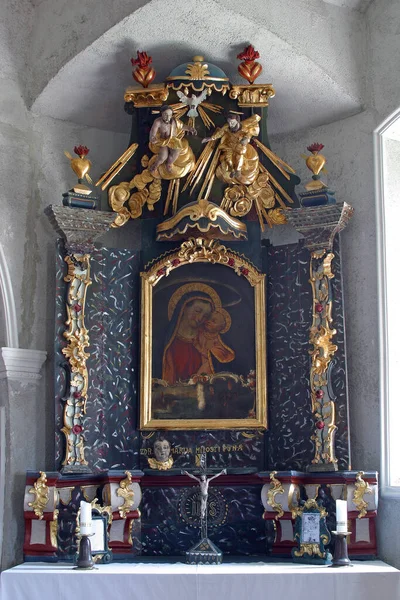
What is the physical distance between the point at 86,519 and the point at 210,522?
1.28 m

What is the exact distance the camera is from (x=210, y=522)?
8172mm

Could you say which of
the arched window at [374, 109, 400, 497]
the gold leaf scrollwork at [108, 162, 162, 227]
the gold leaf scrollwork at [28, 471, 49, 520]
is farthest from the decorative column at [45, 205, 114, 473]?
the arched window at [374, 109, 400, 497]

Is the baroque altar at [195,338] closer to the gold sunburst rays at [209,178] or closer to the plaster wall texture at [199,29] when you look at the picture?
the gold sunburst rays at [209,178]

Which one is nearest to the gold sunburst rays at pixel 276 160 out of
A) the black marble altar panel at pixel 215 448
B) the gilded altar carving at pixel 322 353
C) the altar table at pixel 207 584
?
the gilded altar carving at pixel 322 353

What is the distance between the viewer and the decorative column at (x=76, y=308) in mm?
8133

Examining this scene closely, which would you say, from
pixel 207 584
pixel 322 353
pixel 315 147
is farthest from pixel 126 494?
pixel 315 147

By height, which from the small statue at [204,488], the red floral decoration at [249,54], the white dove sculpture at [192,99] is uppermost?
the red floral decoration at [249,54]

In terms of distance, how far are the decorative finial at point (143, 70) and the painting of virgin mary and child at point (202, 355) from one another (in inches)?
66.7

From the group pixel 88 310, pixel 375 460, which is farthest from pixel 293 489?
pixel 88 310

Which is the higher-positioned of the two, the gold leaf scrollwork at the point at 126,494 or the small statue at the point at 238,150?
the small statue at the point at 238,150

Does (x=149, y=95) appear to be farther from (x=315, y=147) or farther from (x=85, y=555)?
(x=85, y=555)

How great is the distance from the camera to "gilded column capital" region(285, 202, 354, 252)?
8.24 metres

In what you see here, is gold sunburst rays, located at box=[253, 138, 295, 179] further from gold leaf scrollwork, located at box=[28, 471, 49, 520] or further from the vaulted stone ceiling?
gold leaf scrollwork, located at box=[28, 471, 49, 520]

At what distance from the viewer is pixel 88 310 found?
8.48m
